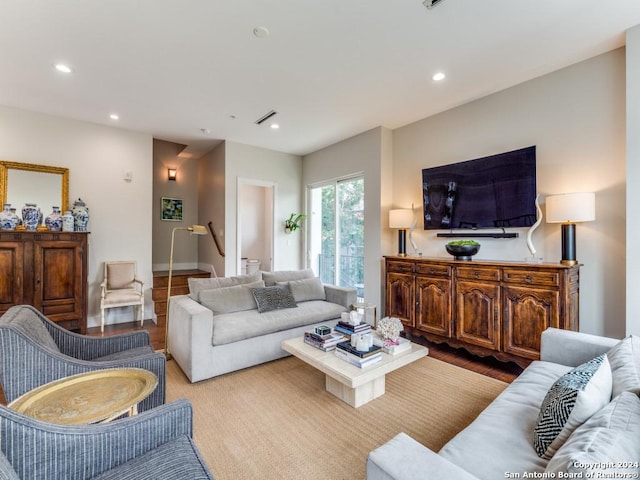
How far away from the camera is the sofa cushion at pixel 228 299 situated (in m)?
3.21

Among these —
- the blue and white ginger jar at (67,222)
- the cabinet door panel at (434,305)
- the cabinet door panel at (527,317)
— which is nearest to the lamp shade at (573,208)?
the cabinet door panel at (527,317)

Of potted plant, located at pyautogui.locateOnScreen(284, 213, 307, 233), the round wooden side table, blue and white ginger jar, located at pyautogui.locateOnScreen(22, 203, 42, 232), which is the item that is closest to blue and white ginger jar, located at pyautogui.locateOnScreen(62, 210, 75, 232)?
blue and white ginger jar, located at pyautogui.locateOnScreen(22, 203, 42, 232)

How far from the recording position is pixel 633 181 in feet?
7.98

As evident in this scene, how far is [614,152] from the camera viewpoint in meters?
2.71

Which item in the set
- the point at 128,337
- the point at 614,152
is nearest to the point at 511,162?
the point at 614,152

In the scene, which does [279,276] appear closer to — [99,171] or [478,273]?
[478,273]

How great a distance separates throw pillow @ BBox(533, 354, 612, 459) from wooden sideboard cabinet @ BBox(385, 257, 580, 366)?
62.5 inches

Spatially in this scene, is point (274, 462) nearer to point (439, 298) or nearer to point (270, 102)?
point (439, 298)

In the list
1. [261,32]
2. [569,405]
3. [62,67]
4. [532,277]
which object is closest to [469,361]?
[532,277]

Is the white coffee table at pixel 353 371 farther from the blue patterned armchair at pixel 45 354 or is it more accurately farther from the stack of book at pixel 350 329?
the blue patterned armchair at pixel 45 354

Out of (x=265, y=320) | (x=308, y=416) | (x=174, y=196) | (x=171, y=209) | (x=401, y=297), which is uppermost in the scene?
(x=174, y=196)

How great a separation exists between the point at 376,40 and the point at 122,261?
455 cm

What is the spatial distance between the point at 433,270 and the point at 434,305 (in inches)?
15.8

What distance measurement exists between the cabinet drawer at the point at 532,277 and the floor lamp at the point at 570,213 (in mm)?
220
